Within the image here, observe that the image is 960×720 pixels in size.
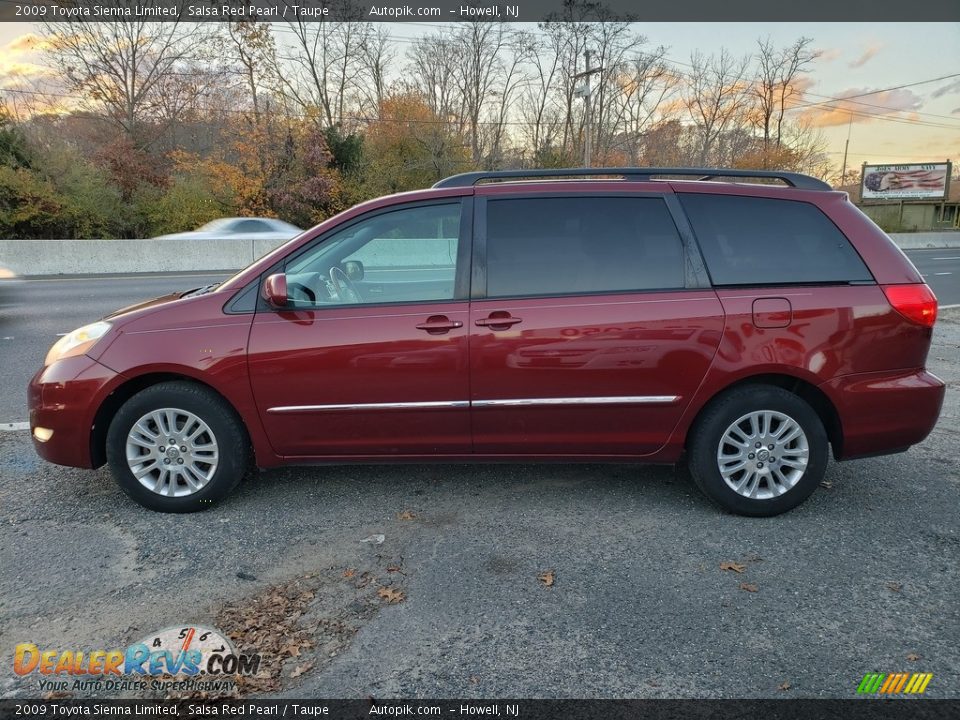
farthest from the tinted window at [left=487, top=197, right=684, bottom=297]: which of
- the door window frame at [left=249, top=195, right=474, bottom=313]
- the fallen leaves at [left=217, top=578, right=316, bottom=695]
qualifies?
the fallen leaves at [left=217, top=578, right=316, bottom=695]

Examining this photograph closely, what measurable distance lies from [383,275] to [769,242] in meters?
2.20

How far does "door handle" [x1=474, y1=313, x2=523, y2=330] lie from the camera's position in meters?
3.46

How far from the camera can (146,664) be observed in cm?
242

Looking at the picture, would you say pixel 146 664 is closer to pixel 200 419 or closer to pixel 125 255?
pixel 200 419

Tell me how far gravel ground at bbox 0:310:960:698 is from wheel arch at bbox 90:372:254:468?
38 cm

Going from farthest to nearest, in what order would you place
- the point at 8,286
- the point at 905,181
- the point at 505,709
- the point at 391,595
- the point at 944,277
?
the point at 905,181, the point at 944,277, the point at 8,286, the point at 391,595, the point at 505,709

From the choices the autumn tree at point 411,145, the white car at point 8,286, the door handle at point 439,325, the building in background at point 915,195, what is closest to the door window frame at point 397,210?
the door handle at point 439,325

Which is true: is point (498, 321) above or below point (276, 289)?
below

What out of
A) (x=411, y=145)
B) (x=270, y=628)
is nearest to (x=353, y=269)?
(x=270, y=628)

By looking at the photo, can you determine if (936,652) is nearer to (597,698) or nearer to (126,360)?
(597,698)

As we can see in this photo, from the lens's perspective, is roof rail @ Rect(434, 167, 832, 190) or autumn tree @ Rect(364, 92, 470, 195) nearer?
roof rail @ Rect(434, 167, 832, 190)

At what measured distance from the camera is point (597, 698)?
88.0 inches

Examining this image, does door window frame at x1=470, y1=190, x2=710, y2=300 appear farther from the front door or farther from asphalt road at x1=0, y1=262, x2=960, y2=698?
asphalt road at x1=0, y1=262, x2=960, y2=698

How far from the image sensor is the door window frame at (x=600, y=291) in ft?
11.5
